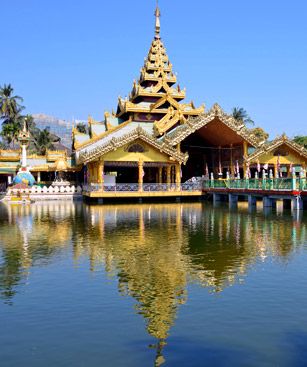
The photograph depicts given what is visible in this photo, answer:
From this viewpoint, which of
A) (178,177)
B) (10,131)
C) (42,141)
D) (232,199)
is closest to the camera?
(232,199)

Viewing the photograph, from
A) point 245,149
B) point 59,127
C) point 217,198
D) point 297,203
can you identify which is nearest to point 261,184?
point 297,203

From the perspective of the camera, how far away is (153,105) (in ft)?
141

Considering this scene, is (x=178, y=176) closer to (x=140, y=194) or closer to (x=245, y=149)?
(x=140, y=194)

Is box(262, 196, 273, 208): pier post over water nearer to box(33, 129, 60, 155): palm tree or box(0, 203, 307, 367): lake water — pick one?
box(0, 203, 307, 367): lake water

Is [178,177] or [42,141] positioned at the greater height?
[42,141]

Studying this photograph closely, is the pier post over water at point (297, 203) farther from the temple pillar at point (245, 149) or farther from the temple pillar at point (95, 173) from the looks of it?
the temple pillar at point (95, 173)

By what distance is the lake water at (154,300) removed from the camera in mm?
6105

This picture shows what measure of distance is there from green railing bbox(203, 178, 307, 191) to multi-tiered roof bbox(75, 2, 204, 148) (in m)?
6.87

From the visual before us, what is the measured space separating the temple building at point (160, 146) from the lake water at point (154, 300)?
63.0 feet

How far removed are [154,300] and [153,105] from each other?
35.8 meters

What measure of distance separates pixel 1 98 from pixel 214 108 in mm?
36359

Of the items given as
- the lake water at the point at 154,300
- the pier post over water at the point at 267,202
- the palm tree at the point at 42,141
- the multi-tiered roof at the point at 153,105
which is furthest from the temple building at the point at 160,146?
the palm tree at the point at 42,141

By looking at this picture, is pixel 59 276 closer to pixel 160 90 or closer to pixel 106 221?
pixel 106 221

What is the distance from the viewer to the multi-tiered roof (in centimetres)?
4106
